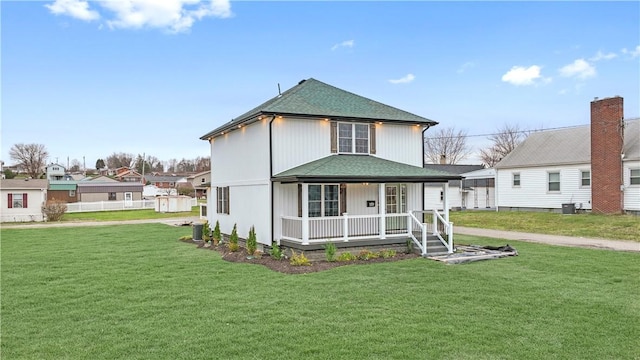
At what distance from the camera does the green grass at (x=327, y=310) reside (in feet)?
19.0

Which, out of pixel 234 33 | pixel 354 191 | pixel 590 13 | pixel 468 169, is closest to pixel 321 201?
pixel 354 191

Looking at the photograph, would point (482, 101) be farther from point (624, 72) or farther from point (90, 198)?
point (90, 198)

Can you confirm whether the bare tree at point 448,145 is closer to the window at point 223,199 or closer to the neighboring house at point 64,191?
the neighboring house at point 64,191

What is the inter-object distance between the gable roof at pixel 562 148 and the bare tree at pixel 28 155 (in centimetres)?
8500

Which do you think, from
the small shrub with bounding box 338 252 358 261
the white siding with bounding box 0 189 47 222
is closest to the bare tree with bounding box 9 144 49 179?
the white siding with bounding box 0 189 47 222

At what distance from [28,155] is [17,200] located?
63.0m

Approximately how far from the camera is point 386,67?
2536cm

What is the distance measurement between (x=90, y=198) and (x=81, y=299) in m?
44.0

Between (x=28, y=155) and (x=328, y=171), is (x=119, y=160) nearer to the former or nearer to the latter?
(x=28, y=155)

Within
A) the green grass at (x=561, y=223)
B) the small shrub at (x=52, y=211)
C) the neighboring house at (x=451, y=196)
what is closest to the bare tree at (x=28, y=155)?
the small shrub at (x=52, y=211)

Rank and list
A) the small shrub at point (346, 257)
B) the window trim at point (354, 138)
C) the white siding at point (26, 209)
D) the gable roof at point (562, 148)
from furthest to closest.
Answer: the white siding at point (26, 209) < the gable roof at point (562, 148) < the window trim at point (354, 138) < the small shrub at point (346, 257)

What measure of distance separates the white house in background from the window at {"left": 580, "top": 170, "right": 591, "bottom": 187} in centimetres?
1388

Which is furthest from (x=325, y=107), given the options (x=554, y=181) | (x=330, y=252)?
(x=554, y=181)

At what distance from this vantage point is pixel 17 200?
3103 centimetres
